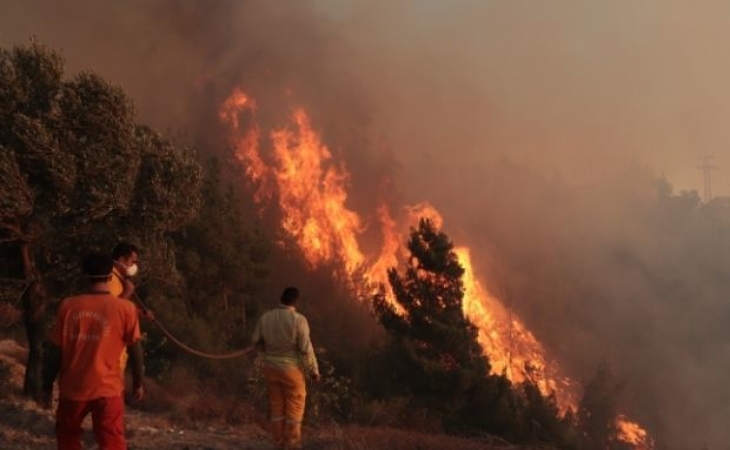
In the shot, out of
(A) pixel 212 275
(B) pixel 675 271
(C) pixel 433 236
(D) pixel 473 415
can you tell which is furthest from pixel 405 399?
(B) pixel 675 271

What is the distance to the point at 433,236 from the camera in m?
29.8

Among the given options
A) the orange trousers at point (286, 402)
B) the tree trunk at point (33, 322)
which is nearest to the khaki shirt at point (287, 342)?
the orange trousers at point (286, 402)

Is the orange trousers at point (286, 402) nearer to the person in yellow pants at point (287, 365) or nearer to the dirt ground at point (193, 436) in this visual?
the person in yellow pants at point (287, 365)

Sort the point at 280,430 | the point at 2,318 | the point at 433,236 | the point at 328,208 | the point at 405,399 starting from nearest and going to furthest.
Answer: the point at 280,430
the point at 2,318
the point at 405,399
the point at 433,236
the point at 328,208

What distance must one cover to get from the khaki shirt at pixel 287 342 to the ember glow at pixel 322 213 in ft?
104

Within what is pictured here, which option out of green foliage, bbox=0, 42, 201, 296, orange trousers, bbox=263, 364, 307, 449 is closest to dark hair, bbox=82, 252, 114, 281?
orange trousers, bbox=263, 364, 307, 449

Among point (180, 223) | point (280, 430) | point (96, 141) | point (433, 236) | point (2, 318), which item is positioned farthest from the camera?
point (433, 236)

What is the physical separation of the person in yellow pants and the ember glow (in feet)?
104

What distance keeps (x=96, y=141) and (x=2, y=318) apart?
9363 millimetres

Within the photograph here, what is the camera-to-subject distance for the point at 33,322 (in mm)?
13711

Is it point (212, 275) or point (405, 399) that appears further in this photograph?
point (212, 275)

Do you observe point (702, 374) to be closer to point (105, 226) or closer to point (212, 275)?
point (212, 275)

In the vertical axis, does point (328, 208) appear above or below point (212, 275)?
above

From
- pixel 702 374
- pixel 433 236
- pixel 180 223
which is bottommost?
pixel 180 223
